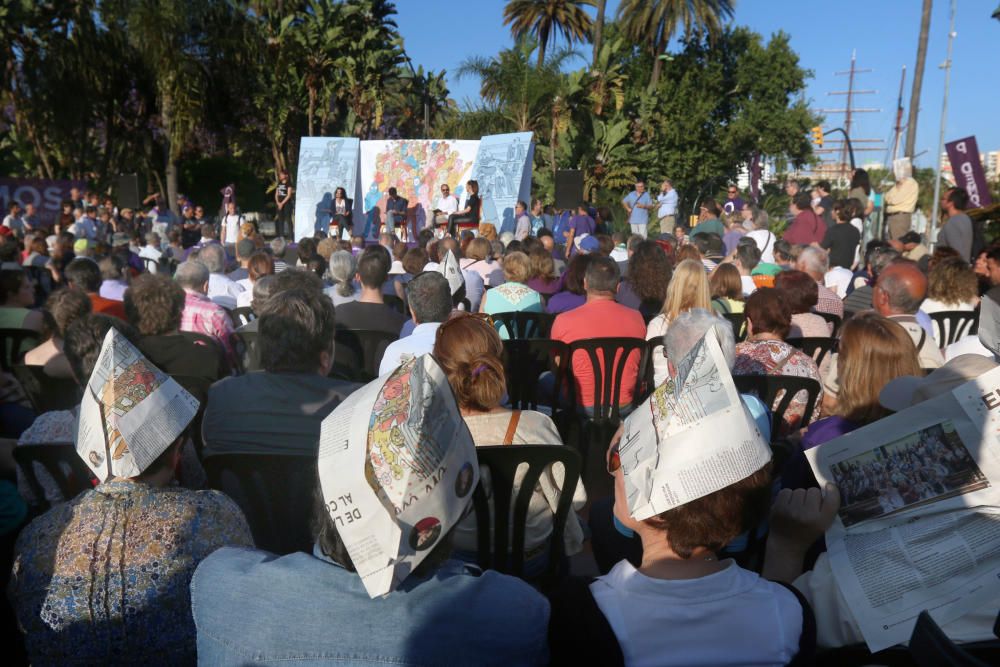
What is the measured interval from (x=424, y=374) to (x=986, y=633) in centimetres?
129

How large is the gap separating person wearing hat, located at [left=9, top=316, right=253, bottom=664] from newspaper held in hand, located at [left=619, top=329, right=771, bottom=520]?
1.16 meters

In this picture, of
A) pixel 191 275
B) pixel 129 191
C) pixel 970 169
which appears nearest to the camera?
pixel 191 275

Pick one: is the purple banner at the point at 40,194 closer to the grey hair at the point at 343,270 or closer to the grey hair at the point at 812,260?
A: the grey hair at the point at 343,270

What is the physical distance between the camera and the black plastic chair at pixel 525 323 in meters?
5.70

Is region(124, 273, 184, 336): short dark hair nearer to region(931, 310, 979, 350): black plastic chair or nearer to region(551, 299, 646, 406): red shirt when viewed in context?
region(551, 299, 646, 406): red shirt

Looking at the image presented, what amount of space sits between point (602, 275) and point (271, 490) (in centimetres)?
275

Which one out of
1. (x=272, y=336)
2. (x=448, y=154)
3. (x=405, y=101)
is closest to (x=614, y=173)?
(x=448, y=154)

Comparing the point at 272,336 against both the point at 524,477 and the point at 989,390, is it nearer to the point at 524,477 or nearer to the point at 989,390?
the point at 524,477

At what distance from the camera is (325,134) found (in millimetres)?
28547

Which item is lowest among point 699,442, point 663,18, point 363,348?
point 363,348

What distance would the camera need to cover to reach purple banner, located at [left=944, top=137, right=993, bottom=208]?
479 inches

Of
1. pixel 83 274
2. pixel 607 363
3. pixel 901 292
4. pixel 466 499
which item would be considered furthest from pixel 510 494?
pixel 83 274

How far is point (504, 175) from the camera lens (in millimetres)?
19641

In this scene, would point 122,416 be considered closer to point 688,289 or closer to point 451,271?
point 688,289
